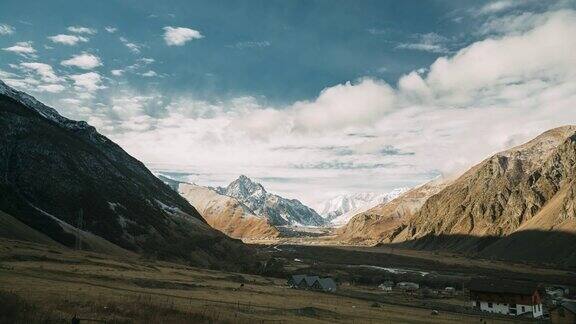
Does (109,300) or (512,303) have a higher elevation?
(109,300)

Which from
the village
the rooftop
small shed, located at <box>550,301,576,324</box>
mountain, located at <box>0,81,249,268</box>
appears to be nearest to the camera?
small shed, located at <box>550,301,576,324</box>

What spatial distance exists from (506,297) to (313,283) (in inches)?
1621

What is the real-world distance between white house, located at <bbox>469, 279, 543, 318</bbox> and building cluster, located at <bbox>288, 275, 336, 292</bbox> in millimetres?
30910

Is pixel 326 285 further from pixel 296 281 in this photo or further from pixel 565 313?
pixel 565 313

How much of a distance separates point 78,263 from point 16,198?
57.5m

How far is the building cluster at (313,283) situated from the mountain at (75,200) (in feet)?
144

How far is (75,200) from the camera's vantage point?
492 ft

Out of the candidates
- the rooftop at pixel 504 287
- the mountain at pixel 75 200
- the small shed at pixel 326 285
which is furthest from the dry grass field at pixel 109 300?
the mountain at pixel 75 200

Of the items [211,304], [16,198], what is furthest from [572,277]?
[16,198]

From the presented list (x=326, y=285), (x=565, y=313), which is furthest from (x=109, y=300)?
(x=326, y=285)

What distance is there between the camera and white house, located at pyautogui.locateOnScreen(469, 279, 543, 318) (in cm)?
8594

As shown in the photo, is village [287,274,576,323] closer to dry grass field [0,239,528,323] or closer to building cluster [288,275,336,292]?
dry grass field [0,239,528,323]

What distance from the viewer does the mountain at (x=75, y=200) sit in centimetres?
13075

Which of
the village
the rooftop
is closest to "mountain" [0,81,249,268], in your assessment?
the village
